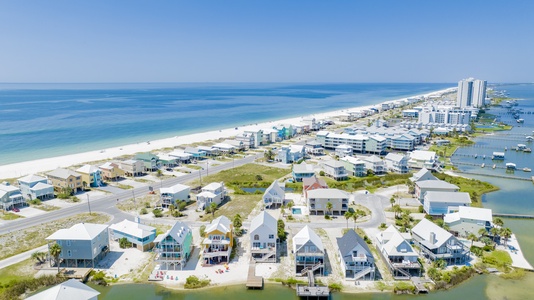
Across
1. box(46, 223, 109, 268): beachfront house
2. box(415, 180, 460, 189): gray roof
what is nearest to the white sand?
box(46, 223, 109, 268): beachfront house

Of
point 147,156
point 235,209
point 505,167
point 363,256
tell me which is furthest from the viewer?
point 505,167

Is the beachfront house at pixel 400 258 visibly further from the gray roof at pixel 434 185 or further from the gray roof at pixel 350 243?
the gray roof at pixel 434 185

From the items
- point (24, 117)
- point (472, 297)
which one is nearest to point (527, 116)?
point (472, 297)

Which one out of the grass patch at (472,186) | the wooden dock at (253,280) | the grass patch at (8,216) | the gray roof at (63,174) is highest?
the gray roof at (63,174)

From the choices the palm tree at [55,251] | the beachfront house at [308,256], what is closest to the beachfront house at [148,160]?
the palm tree at [55,251]

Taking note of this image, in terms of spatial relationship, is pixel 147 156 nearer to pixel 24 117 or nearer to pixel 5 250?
pixel 5 250
